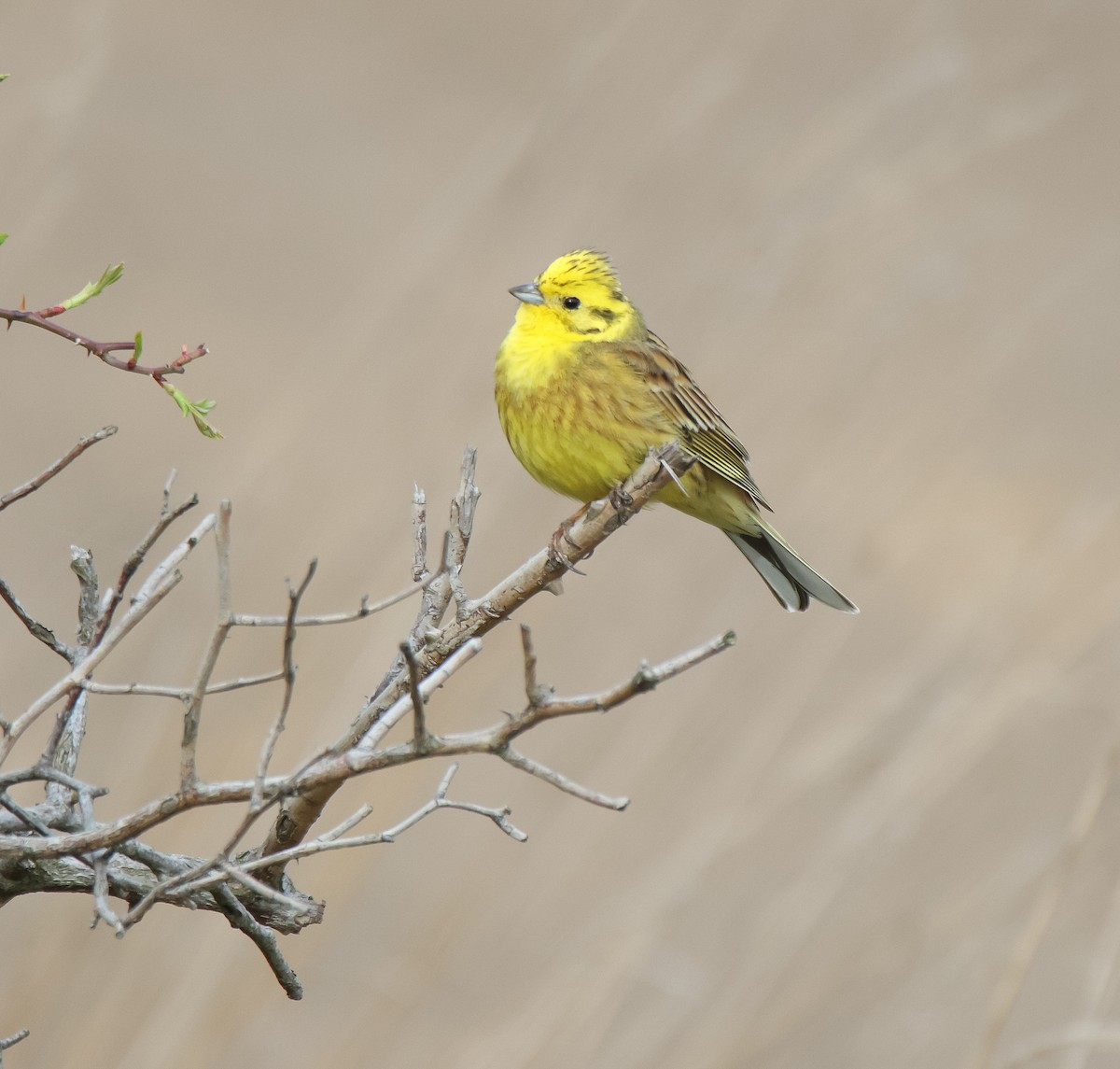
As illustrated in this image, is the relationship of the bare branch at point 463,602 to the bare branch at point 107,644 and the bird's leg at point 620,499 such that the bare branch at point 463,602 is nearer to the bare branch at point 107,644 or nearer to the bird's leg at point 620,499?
the bird's leg at point 620,499

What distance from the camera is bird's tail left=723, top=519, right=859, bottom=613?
2.52 metres

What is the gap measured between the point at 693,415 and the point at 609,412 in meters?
0.21

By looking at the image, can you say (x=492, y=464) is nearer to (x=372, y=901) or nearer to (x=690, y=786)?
(x=690, y=786)

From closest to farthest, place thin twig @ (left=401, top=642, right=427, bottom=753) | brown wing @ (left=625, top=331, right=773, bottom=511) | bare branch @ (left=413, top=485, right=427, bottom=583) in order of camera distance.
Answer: thin twig @ (left=401, top=642, right=427, bottom=753) → bare branch @ (left=413, top=485, right=427, bottom=583) → brown wing @ (left=625, top=331, right=773, bottom=511)

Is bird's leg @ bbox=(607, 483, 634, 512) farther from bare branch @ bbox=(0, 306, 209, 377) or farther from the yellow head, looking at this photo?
the yellow head

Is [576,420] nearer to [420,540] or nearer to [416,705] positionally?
[420,540]

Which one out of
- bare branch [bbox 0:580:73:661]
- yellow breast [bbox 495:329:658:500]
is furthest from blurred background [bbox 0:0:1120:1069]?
bare branch [bbox 0:580:73:661]

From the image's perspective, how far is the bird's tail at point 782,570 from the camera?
2.52 meters

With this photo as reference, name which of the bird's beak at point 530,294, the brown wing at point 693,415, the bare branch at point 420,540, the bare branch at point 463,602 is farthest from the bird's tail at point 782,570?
the bare branch at point 420,540

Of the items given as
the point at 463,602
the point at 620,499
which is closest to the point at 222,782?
the point at 463,602

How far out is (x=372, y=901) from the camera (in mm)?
3992

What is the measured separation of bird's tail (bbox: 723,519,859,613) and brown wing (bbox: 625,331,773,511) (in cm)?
11

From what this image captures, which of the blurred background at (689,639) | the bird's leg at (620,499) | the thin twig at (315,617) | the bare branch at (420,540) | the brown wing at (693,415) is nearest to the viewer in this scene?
the thin twig at (315,617)

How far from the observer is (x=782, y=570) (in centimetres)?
263
